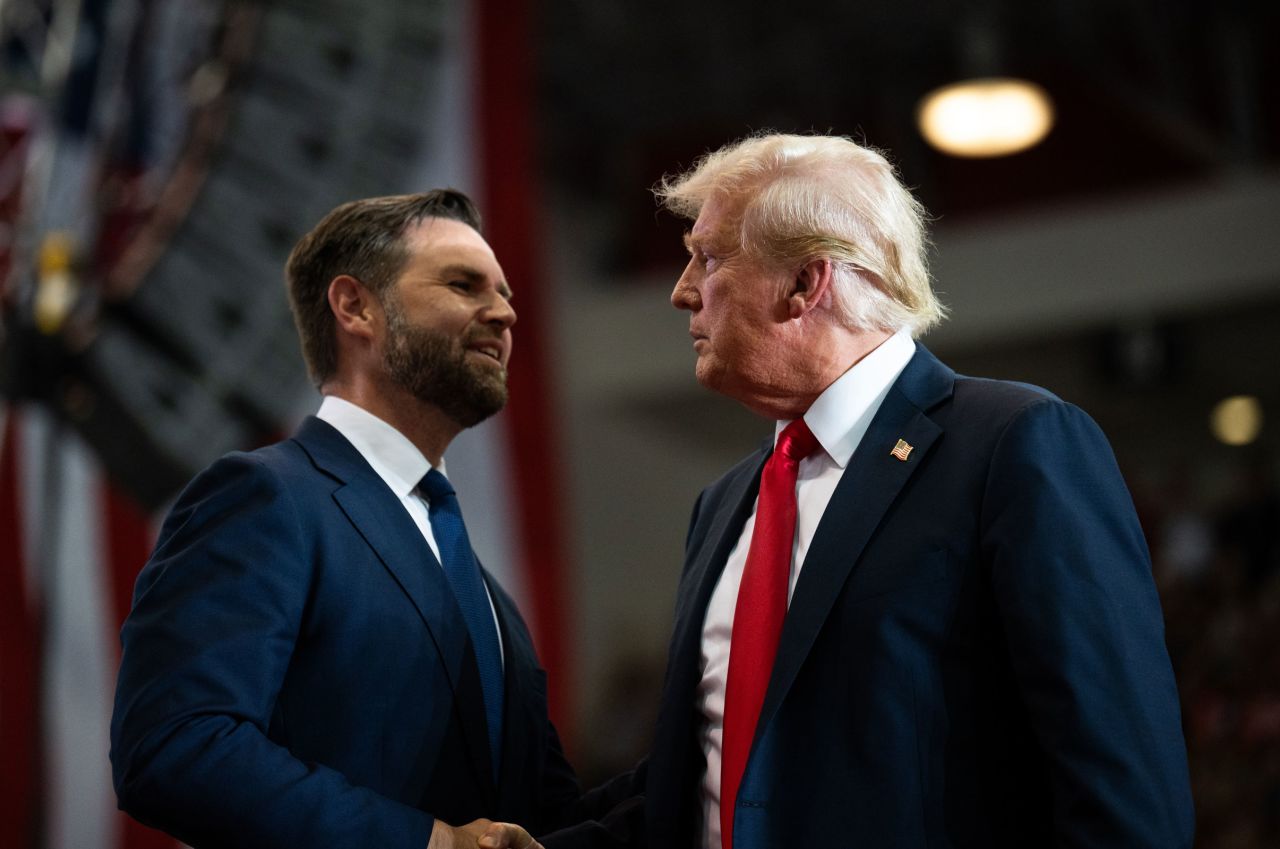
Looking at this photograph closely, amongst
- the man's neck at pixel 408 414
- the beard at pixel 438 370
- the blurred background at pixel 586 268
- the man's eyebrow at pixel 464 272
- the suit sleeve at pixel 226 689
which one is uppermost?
the blurred background at pixel 586 268

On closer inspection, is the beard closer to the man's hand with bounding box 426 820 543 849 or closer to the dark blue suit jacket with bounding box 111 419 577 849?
the dark blue suit jacket with bounding box 111 419 577 849

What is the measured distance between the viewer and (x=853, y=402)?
1732mm

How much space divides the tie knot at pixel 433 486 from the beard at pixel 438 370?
3.5 inches

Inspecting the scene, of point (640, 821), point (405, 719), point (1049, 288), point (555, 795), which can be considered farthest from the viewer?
point (1049, 288)

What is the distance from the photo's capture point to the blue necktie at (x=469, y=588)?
186 cm

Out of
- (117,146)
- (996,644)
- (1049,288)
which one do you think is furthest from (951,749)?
Result: (1049,288)

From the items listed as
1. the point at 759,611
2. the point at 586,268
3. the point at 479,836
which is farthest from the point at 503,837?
the point at 586,268

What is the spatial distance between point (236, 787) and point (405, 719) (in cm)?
26

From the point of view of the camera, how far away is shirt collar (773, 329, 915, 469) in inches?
67.7

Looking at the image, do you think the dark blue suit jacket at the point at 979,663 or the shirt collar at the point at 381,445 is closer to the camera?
the dark blue suit jacket at the point at 979,663

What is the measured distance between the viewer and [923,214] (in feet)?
6.33

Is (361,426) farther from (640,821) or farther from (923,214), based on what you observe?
(923,214)

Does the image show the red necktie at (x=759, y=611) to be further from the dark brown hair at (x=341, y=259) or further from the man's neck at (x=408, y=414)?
the dark brown hair at (x=341, y=259)

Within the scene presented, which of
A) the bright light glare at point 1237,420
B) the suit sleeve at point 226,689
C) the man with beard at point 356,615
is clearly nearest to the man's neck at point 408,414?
the man with beard at point 356,615
